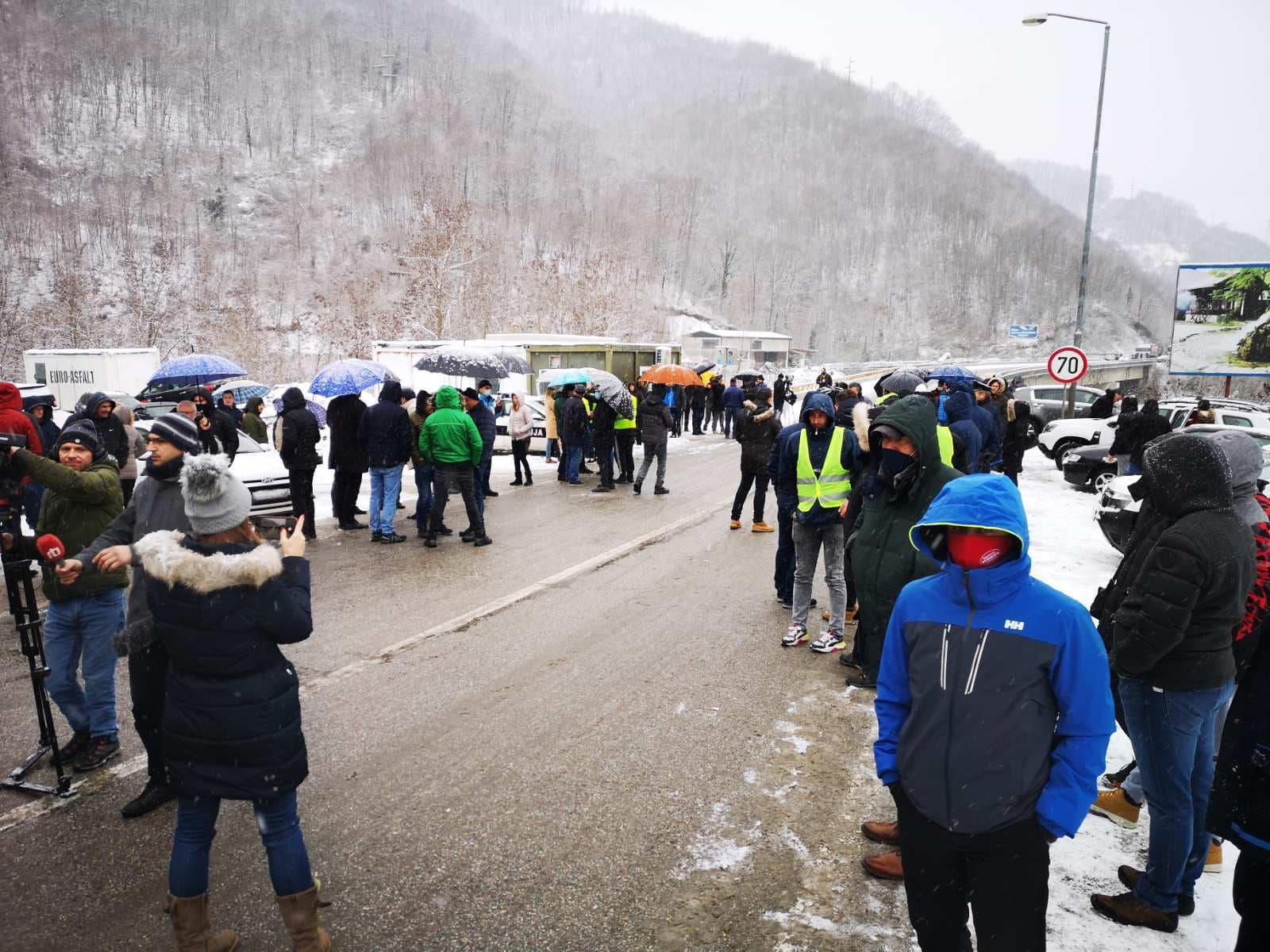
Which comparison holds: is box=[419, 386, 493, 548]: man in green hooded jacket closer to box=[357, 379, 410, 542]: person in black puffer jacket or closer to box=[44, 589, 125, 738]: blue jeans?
box=[357, 379, 410, 542]: person in black puffer jacket

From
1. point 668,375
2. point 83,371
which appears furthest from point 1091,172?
point 83,371

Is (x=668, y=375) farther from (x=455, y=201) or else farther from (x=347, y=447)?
(x=455, y=201)

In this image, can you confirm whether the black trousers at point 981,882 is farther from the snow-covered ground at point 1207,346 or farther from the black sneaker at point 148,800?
the snow-covered ground at point 1207,346

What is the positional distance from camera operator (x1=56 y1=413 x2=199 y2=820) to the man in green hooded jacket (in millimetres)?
5779

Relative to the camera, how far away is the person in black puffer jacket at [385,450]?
10.0 metres

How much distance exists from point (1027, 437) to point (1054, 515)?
1.78m

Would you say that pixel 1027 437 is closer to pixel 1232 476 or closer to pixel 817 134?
pixel 1232 476

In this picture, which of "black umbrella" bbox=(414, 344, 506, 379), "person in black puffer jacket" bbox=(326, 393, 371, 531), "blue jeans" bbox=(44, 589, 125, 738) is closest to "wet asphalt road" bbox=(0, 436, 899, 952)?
"blue jeans" bbox=(44, 589, 125, 738)

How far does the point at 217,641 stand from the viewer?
2654 millimetres

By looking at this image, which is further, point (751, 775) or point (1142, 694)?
point (751, 775)

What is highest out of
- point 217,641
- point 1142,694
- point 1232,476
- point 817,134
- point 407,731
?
point 817,134

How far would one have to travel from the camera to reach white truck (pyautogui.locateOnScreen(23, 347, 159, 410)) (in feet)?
88.6

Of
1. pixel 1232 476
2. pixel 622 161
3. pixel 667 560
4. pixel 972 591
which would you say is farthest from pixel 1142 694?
pixel 622 161

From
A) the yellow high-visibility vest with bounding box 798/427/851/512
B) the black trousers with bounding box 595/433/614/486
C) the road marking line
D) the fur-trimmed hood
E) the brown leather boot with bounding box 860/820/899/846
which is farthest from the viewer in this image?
the black trousers with bounding box 595/433/614/486
